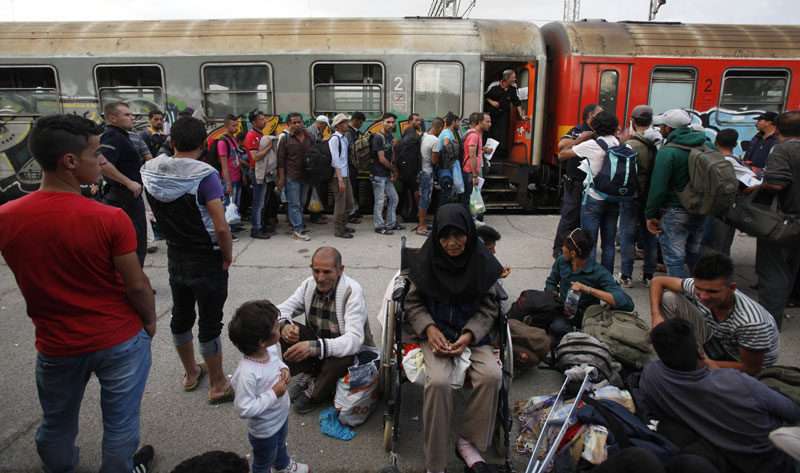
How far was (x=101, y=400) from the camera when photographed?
1998 millimetres

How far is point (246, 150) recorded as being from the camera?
7156mm

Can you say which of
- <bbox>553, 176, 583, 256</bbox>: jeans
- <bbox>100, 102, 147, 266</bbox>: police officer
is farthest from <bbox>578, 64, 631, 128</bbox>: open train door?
<bbox>100, 102, 147, 266</bbox>: police officer

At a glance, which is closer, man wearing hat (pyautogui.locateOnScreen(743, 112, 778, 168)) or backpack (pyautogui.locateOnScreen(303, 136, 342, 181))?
man wearing hat (pyautogui.locateOnScreen(743, 112, 778, 168))

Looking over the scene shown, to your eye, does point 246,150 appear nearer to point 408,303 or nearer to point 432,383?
point 408,303

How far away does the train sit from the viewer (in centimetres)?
776

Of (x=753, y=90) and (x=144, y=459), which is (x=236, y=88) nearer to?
(x=144, y=459)

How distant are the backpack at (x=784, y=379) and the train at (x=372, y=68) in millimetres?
5975

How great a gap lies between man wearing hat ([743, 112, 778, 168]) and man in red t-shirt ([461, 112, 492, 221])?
11.5 ft

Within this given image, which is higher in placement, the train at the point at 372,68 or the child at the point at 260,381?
the train at the point at 372,68

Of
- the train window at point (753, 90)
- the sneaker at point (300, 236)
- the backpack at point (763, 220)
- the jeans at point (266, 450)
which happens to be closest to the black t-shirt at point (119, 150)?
the sneaker at point (300, 236)

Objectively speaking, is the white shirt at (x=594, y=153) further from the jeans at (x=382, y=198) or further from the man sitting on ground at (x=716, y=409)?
the jeans at (x=382, y=198)

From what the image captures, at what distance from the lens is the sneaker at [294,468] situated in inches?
94.3

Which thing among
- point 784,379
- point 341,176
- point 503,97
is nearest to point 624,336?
point 784,379

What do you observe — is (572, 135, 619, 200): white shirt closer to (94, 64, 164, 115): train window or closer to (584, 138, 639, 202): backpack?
(584, 138, 639, 202): backpack
